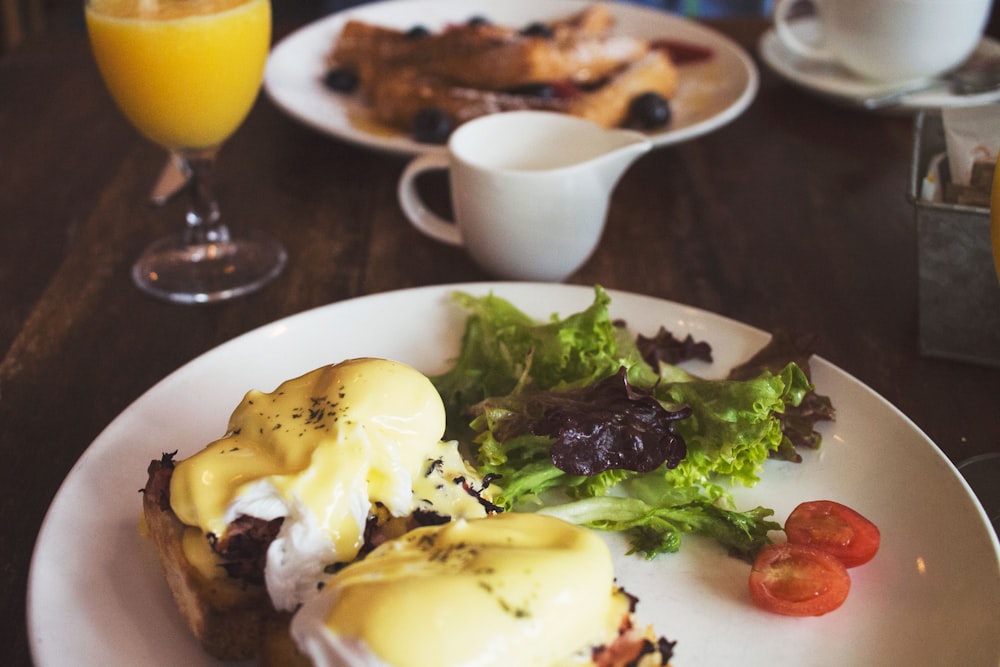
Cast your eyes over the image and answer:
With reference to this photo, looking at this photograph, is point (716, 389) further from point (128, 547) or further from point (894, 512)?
point (128, 547)

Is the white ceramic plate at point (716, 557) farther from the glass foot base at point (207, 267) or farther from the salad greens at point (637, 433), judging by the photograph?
the glass foot base at point (207, 267)

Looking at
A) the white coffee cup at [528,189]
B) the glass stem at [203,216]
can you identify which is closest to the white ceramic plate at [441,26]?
the white coffee cup at [528,189]

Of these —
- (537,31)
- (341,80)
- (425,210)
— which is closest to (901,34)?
(537,31)

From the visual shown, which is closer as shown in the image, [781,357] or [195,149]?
[781,357]

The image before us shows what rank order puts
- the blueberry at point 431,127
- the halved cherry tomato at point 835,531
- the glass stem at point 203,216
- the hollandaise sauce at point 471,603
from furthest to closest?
the blueberry at point 431,127 → the glass stem at point 203,216 → the halved cherry tomato at point 835,531 → the hollandaise sauce at point 471,603

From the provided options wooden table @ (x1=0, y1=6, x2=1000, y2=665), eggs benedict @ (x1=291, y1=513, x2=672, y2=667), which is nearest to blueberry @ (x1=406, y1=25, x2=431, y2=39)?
wooden table @ (x1=0, y1=6, x2=1000, y2=665)

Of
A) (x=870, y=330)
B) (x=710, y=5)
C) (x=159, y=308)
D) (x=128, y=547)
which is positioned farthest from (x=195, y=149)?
(x=710, y=5)
